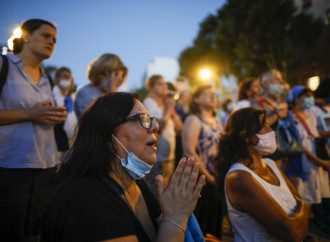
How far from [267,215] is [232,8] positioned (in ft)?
76.8

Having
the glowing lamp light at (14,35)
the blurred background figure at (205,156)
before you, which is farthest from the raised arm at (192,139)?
the glowing lamp light at (14,35)

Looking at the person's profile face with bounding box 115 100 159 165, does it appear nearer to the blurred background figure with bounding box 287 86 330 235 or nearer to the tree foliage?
the blurred background figure with bounding box 287 86 330 235

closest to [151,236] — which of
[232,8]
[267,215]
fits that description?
[267,215]

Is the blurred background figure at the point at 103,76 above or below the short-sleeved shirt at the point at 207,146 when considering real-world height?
above

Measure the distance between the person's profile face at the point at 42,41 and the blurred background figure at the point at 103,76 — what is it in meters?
0.57

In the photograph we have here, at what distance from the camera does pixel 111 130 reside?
64.6 inches

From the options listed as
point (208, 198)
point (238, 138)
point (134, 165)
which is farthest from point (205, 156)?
point (134, 165)

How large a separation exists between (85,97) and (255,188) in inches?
83.1

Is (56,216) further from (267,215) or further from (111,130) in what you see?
(267,215)

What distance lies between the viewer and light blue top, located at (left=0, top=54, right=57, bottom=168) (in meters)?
2.23

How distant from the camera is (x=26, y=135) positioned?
234 cm

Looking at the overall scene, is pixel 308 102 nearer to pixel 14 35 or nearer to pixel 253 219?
pixel 253 219

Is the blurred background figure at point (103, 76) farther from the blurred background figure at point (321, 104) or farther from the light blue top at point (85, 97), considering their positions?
the blurred background figure at point (321, 104)

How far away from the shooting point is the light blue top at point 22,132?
2227 mm
